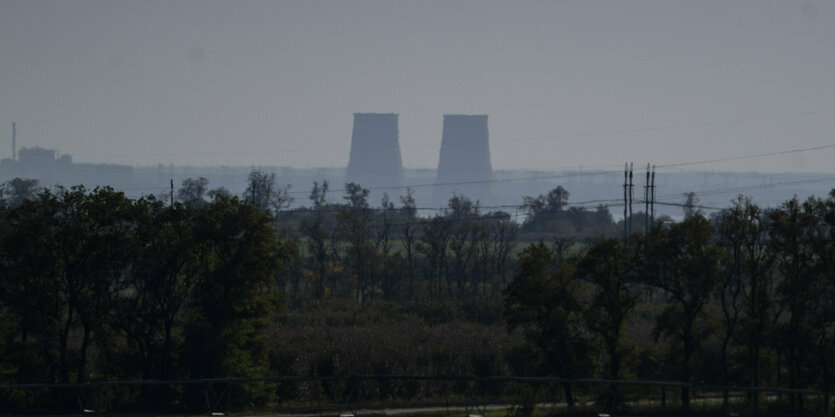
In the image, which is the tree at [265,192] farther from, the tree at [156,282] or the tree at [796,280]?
the tree at [796,280]

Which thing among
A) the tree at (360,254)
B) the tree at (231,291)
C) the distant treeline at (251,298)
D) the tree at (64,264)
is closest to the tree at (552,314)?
the distant treeline at (251,298)

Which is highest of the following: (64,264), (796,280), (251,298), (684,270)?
(684,270)

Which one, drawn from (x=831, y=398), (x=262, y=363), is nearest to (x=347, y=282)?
(x=262, y=363)

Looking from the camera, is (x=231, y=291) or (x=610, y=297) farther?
(x=231, y=291)

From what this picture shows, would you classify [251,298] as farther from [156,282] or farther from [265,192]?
[265,192]

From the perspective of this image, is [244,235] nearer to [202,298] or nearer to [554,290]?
[202,298]

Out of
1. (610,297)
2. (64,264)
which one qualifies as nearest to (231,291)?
(64,264)

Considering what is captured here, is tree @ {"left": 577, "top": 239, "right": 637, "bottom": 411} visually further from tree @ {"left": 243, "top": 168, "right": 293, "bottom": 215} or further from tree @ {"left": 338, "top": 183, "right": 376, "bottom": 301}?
tree @ {"left": 243, "top": 168, "right": 293, "bottom": 215}

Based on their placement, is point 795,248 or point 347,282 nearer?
point 795,248
